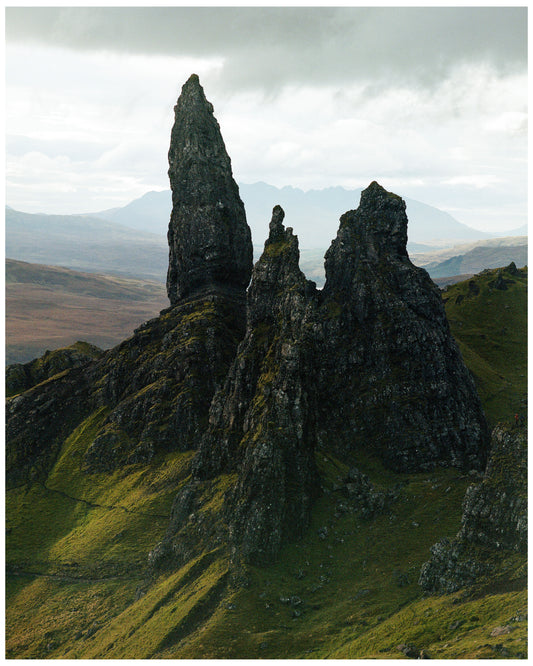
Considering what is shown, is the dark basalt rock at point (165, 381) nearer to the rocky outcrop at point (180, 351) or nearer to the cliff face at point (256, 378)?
the rocky outcrop at point (180, 351)

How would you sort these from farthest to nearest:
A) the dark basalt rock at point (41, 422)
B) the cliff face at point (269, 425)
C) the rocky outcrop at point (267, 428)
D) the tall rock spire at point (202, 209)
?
the tall rock spire at point (202, 209), the dark basalt rock at point (41, 422), the rocky outcrop at point (267, 428), the cliff face at point (269, 425)

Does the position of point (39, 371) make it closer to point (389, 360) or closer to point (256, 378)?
point (256, 378)

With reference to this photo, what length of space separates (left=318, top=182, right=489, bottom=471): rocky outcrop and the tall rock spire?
145 feet

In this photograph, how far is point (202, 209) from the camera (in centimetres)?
17362

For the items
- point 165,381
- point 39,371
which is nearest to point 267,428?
point 165,381

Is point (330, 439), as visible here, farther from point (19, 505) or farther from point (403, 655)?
point (19, 505)

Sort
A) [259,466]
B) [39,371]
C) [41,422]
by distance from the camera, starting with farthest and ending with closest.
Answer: [39,371]
[41,422]
[259,466]

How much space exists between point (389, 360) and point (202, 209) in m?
82.4

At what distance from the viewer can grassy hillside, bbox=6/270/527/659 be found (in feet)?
214

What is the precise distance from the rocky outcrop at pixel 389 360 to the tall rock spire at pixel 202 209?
4420 centimetres

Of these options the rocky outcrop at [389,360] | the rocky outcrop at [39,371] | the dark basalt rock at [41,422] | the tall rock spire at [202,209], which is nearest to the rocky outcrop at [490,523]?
the rocky outcrop at [389,360]

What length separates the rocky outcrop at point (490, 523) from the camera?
224 feet

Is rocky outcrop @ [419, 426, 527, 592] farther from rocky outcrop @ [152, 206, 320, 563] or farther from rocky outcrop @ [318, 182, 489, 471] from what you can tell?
rocky outcrop @ [318, 182, 489, 471]

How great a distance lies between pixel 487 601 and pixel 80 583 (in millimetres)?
82609
